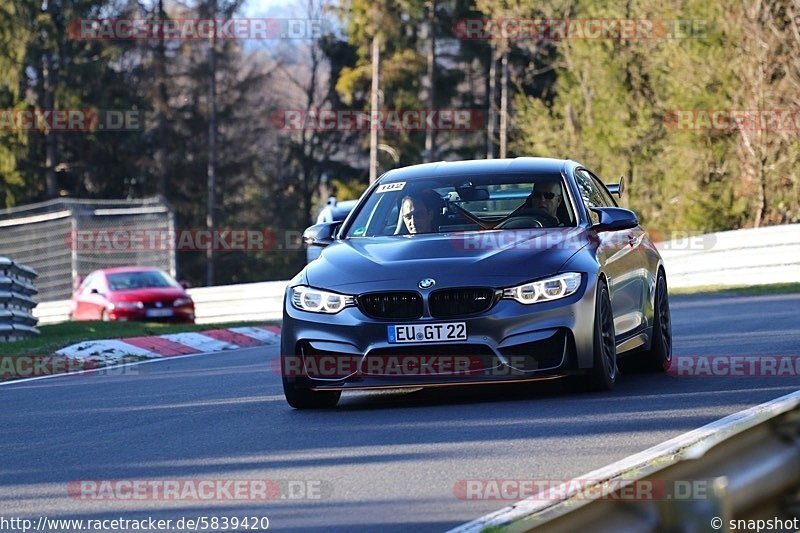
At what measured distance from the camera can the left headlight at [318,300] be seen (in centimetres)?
880

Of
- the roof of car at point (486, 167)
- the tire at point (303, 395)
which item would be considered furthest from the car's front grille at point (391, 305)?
the roof of car at point (486, 167)

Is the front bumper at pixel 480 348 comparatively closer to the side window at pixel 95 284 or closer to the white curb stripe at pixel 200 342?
the white curb stripe at pixel 200 342

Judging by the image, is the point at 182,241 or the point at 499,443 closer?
the point at 499,443

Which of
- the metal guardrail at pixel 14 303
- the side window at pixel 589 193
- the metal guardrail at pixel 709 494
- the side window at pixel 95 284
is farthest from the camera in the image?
the side window at pixel 95 284

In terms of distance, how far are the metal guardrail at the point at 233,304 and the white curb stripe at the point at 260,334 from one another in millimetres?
7344

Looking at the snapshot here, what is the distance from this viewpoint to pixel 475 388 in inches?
396

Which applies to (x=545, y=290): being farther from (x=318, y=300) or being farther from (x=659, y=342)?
(x=659, y=342)

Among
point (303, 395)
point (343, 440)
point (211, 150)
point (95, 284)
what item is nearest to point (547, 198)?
point (303, 395)

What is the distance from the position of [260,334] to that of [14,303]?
314 centimetres

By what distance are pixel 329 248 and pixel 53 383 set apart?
4.26m

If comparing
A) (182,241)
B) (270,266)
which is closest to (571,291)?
(182,241)

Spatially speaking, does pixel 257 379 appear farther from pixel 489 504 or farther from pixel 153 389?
pixel 489 504

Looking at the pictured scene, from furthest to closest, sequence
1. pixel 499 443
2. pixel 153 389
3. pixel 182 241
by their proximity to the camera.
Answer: pixel 182 241 → pixel 153 389 → pixel 499 443

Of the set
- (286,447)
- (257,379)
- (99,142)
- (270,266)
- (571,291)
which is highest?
(571,291)
